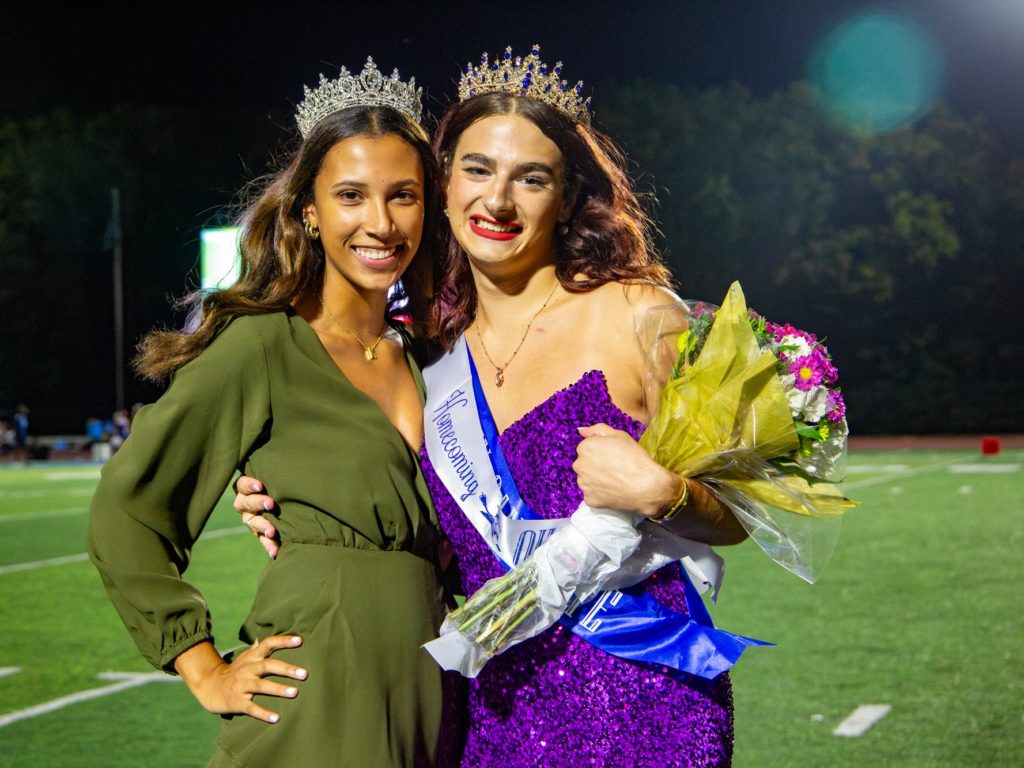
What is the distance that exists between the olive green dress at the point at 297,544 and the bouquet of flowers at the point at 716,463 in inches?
5.2

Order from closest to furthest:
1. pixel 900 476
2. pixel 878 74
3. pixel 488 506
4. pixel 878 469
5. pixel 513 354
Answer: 1. pixel 488 506
2. pixel 513 354
3. pixel 900 476
4. pixel 878 469
5. pixel 878 74

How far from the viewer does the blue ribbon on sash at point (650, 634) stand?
2.12 metres

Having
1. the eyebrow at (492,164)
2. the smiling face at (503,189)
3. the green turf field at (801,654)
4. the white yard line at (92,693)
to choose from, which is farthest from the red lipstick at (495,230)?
the white yard line at (92,693)

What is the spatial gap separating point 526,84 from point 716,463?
2.97ft

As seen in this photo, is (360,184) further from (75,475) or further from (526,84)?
(75,475)

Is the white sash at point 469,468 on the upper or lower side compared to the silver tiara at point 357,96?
lower

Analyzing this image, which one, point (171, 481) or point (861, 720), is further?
point (861, 720)

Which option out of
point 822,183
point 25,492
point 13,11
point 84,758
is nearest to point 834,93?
point 822,183

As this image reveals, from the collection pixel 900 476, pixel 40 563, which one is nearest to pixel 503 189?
pixel 40 563

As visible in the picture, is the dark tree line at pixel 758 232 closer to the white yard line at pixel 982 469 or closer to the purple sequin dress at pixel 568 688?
the white yard line at pixel 982 469

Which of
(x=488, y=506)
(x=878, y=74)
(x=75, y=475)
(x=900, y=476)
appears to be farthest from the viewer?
(x=878, y=74)

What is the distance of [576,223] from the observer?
8.40 ft

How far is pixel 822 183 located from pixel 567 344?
31.8 meters

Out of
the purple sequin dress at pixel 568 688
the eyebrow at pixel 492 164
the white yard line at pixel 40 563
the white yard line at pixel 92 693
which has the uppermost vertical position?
the eyebrow at pixel 492 164
